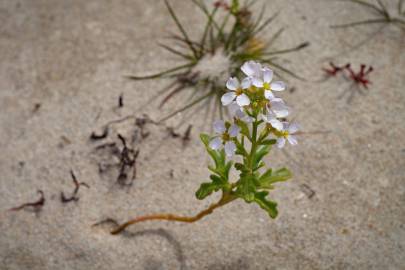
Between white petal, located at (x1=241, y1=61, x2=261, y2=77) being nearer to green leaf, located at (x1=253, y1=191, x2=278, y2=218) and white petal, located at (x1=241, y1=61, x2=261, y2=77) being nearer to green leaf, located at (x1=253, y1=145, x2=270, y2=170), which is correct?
green leaf, located at (x1=253, y1=145, x2=270, y2=170)

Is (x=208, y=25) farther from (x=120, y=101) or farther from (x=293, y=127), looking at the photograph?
(x=293, y=127)

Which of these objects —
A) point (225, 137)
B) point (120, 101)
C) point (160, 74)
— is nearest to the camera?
point (225, 137)

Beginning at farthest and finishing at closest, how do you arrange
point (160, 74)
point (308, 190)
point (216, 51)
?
1. point (216, 51)
2. point (160, 74)
3. point (308, 190)

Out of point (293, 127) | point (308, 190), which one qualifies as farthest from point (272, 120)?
point (308, 190)

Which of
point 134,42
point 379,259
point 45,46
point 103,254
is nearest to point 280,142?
point 379,259

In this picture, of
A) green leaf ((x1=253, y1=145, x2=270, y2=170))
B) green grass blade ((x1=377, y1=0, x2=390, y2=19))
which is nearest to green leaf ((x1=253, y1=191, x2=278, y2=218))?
green leaf ((x1=253, y1=145, x2=270, y2=170))

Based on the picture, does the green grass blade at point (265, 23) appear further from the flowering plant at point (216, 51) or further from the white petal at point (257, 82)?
the white petal at point (257, 82)
